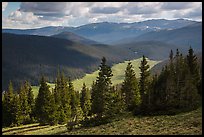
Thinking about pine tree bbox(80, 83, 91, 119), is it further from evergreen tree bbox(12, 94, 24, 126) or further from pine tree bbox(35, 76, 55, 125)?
evergreen tree bbox(12, 94, 24, 126)

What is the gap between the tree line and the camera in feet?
177

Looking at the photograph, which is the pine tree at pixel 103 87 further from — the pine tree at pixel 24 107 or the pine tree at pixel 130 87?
the pine tree at pixel 24 107

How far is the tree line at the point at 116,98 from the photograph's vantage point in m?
54.0

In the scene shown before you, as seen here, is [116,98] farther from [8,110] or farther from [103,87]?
[8,110]

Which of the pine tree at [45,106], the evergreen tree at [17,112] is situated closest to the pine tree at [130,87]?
the pine tree at [45,106]

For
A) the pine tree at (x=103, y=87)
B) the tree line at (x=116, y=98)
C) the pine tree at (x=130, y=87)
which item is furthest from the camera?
the pine tree at (x=130, y=87)

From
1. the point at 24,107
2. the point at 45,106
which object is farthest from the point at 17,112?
the point at 45,106

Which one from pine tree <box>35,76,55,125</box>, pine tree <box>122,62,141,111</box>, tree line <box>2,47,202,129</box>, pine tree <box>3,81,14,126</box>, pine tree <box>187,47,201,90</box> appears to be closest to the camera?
tree line <box>2,47,202,129</box>

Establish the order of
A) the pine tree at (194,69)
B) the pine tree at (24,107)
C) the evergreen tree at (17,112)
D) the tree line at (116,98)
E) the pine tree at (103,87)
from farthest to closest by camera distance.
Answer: the pine tree at (24,107)
the evergreen tree at (17,112)
the pine tree at (194,69)
the pine tree at (103,87)
the tree line at (116,98)

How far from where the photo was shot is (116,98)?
2461 inches

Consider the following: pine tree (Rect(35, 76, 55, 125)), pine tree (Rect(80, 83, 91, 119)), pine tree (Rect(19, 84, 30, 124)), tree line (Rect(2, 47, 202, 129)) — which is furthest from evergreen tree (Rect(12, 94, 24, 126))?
pine tree (Rect(80, 83, 91, 119))

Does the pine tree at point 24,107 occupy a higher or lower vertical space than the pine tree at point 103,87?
lower

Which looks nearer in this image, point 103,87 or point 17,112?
point 103,87

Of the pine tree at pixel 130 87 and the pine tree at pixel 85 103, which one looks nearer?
the pine tree at pixel 130 87
